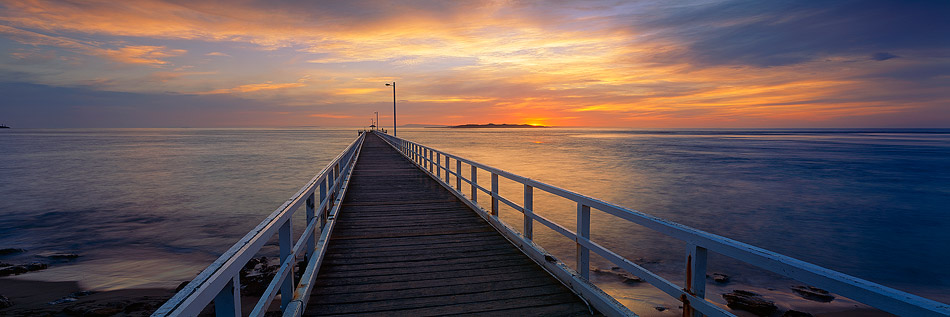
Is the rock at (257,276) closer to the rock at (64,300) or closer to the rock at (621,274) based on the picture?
the rock at (64,300)

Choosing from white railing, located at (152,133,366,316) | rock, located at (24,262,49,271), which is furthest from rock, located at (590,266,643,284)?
rock, located at (24,262,49,271)

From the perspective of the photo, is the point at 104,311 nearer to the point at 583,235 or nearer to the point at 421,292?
the point at 421,292

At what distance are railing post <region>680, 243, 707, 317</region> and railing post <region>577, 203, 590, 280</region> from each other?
1.24m

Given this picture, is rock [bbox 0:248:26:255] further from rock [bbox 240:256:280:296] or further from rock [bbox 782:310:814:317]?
rock [bbox 782:310:814:317]

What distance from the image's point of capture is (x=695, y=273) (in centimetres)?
275

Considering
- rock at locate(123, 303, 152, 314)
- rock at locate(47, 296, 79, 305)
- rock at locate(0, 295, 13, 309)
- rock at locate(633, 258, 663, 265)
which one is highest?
rock at locate(0, 295, 13, 309)

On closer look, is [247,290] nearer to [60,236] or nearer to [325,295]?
→ [325,295]

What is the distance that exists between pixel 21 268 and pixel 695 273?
12.8m

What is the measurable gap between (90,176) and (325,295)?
1292 inches

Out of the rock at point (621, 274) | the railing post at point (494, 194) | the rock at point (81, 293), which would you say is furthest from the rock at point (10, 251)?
the rock at point (621, 274)

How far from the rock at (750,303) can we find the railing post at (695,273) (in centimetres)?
559

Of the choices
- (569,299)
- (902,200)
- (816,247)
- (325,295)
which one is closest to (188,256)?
(325,295)

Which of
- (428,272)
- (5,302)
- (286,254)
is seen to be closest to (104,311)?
(5,302)

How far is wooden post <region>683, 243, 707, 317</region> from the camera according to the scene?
2.69 metres
